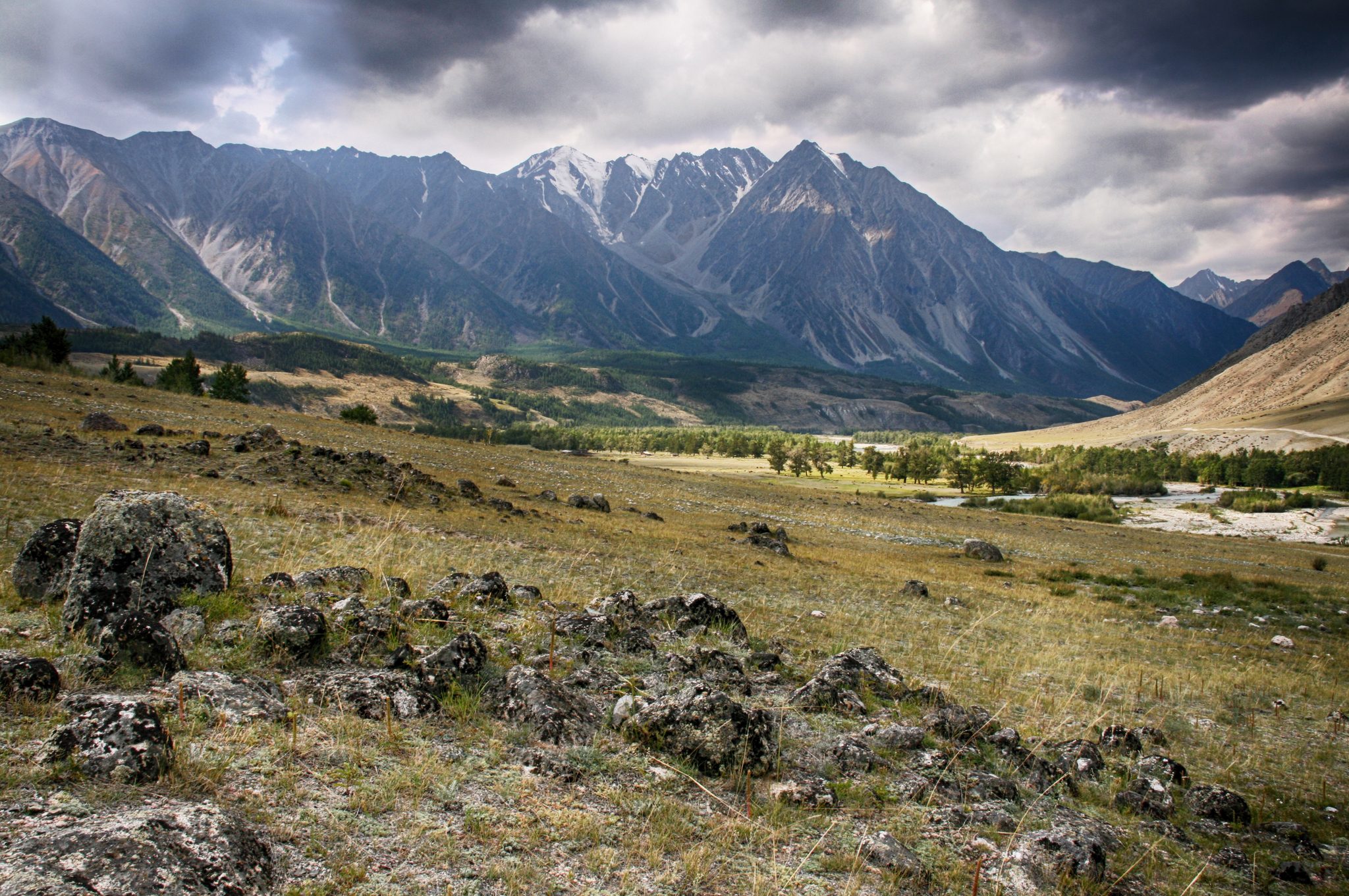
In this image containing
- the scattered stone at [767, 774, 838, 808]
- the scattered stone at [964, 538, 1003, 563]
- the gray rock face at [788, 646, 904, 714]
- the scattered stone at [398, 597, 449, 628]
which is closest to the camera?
the scattered stone at [767, 774, 838, 808]

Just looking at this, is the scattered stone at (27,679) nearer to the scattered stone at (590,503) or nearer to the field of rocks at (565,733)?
the field of rocks at (565,733)

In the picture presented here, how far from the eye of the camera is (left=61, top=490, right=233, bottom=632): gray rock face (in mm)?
7898

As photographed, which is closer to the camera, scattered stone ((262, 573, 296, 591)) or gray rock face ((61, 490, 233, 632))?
gray rock face ((61, 490, 233, 632))

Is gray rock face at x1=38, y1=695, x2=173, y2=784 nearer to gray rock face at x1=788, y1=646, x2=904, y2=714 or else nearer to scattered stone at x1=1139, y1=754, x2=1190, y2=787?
gray rock face at x1=788, y1=646, x2=904, y2=714

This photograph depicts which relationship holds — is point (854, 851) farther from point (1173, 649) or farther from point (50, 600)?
point (1173, 649)

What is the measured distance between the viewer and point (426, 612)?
10.2 metres

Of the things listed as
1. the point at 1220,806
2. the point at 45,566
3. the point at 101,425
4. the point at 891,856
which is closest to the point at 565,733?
the point at 891,856

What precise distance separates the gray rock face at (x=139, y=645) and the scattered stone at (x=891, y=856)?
7110mm

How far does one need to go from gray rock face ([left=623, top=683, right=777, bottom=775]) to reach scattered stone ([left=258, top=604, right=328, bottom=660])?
13.4 ft

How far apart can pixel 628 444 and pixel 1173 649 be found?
170201 mm

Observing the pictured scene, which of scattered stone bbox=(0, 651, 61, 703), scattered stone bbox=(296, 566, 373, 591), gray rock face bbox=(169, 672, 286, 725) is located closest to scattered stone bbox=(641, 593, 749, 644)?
scattered stone bbox=(296, 566, 373, 591)

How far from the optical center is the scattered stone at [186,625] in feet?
25.3

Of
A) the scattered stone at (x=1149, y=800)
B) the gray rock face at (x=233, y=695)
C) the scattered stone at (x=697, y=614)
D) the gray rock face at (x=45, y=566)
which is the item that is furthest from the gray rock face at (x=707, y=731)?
the gray rock face at (x=45, y=566)

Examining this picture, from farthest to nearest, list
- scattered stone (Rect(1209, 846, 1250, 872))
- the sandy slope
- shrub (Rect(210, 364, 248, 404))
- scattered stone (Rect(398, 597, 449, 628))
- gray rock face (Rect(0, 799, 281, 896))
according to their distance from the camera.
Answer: the sandy slope < shrub (Rect(210, 364, 248, 404)) < scattered stone (Rect(398, 597, 449, 628)) < scattered stone (Rect(1209, 846, 1250, 872)) < gray rock face (Rect(0, 799, 281, 896))
